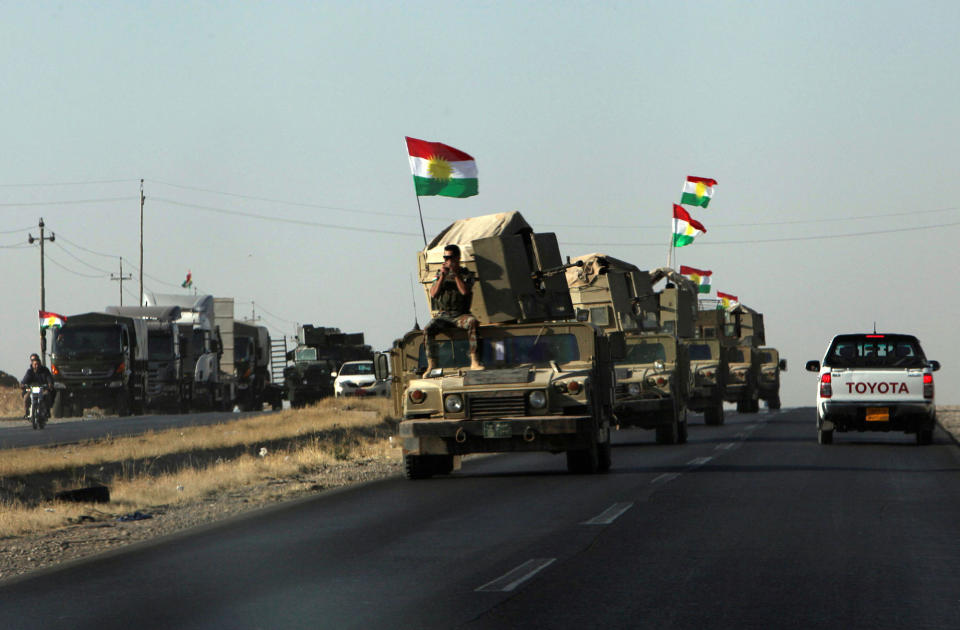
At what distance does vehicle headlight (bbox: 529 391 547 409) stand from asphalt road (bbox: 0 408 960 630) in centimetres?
101

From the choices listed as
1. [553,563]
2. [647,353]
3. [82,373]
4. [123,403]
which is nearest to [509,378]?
[553,563]

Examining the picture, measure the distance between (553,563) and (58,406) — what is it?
38582 mm

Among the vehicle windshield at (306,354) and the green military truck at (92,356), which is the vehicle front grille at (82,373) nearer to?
the green military truck at (92,356)

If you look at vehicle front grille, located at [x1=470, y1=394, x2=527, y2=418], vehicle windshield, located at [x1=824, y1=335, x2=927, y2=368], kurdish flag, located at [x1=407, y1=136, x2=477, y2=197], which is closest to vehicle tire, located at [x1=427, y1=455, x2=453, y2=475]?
vehicle front grille, located at [x1=470, y1=394, x2=527, y2=418]

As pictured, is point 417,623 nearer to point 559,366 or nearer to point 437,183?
point 559,366

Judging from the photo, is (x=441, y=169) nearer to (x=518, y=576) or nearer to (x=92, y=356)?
(x=518, y=576)

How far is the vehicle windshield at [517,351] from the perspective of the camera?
1814 centimetres

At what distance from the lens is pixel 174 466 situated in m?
23.6

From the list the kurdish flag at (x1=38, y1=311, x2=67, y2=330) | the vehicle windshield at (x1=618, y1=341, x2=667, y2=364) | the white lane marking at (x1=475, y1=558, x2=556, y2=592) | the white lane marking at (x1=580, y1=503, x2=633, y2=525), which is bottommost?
the white lane marking at (x1=475, y1=558, x2=556, y2=592)

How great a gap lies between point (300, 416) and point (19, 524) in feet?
80.6

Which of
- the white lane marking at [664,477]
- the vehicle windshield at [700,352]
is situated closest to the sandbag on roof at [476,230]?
the white lane marking at [664,477]

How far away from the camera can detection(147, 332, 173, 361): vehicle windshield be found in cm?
4741

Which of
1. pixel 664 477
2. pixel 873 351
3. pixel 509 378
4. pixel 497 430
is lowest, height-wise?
pixel 664 477

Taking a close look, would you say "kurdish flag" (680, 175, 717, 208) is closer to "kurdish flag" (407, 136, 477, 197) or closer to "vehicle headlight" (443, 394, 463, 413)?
"kurdish flag" (407, 136, 477, 197)
